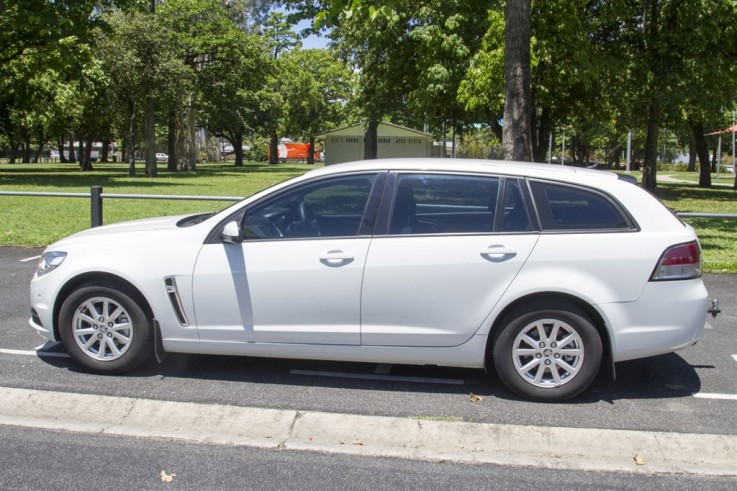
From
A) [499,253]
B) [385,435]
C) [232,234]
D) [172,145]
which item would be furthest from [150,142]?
[385,435]

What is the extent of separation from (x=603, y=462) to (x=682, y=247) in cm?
160

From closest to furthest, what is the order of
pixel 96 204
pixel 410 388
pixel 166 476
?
1. pixel 166 476
2. pixel 410 388
3. pixel 96 204

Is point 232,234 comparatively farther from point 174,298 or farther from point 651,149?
point 651,149

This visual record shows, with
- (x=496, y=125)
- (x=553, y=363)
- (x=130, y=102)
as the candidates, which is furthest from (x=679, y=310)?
(x=130, y=102)

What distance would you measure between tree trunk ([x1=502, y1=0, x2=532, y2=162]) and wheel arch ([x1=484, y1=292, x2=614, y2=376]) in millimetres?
6518

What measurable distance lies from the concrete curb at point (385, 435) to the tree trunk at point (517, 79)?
724 cm

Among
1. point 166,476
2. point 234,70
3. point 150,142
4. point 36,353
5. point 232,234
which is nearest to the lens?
point 166,476

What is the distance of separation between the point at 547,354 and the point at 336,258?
1.59 m

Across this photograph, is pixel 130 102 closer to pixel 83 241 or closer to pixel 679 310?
pixel 83 241

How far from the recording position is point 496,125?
28578 mm

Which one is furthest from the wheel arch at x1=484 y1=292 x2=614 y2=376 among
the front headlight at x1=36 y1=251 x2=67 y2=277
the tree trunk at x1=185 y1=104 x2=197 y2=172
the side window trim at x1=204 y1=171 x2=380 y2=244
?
the tree trunk at x1=185 y1=104 x2=197 y2=172

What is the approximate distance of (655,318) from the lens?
4758mm

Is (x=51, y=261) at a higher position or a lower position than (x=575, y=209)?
lower

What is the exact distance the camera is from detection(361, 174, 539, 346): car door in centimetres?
482
